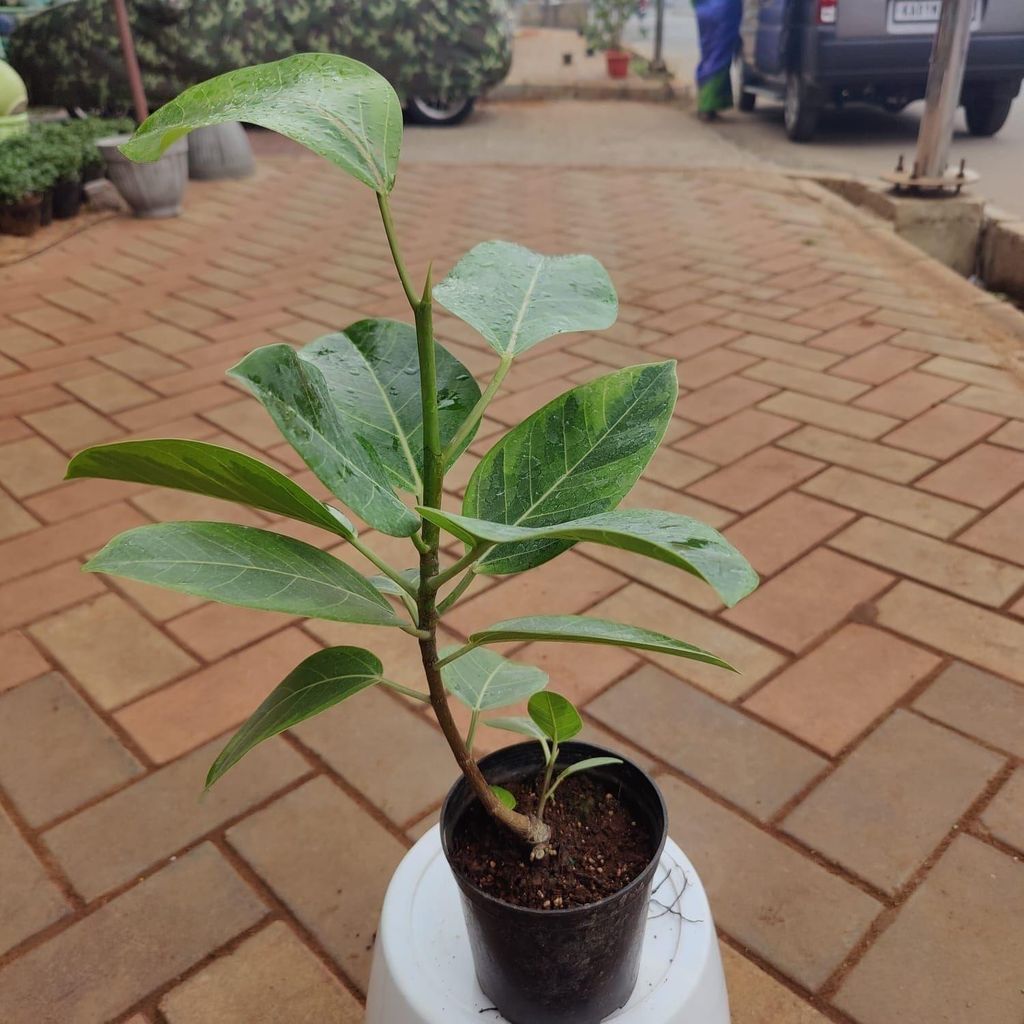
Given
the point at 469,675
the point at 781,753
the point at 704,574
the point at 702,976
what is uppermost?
the point at 704,574

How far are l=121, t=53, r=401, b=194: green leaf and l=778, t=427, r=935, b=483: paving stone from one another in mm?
2039

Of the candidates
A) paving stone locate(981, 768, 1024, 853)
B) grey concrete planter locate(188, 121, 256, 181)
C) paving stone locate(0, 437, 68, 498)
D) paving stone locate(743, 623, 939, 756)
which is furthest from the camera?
grey concrete planter locate(188, 121, 256, 181)

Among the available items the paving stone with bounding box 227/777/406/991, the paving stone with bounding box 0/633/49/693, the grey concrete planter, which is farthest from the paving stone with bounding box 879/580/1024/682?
the grey concrete planter

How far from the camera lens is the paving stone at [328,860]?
4.35 ft

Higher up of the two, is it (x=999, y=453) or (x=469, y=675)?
(x=469, y=675)

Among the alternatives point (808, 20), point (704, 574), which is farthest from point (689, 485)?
point (808, 20)

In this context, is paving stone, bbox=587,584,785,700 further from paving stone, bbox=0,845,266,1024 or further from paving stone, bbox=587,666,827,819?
paving stone, bbox=0,845,266,1024

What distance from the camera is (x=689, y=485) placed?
7.93 feet

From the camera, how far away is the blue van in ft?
19.6

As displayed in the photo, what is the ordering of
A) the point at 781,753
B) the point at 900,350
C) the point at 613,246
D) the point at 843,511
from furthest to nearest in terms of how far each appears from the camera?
the point at 613,246 < the point at 900,350 < the point at 843,511 < the point at 781,753

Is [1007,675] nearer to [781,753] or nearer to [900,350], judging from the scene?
[781,753]

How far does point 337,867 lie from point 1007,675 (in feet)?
3.91

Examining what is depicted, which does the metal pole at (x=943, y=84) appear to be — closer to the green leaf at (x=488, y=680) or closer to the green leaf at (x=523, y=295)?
the green leaf at (x=523, y=295)

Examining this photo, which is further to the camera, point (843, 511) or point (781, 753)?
point (843, 511)
